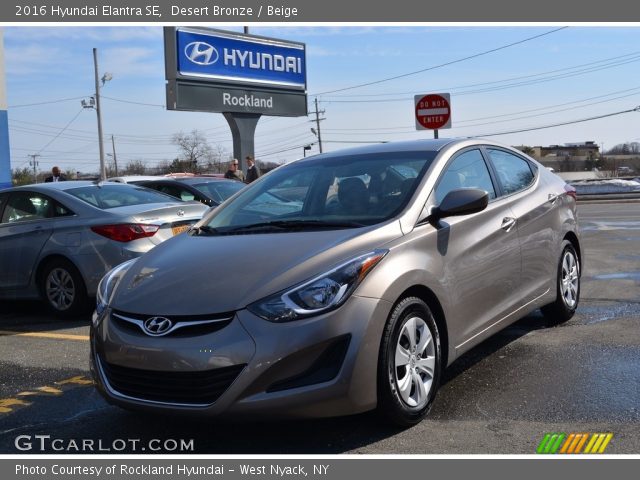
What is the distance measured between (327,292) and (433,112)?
9.24 metres

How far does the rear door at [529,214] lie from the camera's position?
17.6 feet

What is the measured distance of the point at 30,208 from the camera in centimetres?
810

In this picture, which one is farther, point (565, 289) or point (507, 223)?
point (565, 289)

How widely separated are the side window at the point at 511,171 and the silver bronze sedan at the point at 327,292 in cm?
15

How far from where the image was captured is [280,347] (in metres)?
3.42

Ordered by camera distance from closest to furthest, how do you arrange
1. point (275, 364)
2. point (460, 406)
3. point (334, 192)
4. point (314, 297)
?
point (275, 364), point (314, 297), point (460, 406), point (334, 192)

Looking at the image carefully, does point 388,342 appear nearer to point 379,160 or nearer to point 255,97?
point 379,160

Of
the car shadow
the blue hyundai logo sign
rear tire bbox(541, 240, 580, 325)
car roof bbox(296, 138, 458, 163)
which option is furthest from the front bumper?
the blue hyundai logo sign

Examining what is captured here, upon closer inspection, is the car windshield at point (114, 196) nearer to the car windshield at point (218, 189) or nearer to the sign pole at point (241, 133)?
the car windshield at point (218, 189)

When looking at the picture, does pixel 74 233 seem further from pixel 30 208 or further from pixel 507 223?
pixel 507 223

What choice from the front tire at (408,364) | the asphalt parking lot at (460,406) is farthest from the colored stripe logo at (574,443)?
the front tire at (408,364)

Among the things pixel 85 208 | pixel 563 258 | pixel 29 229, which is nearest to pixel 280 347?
pixel 563 258

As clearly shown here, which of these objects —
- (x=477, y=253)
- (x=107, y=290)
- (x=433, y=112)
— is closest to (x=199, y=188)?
(x=433, y=112)

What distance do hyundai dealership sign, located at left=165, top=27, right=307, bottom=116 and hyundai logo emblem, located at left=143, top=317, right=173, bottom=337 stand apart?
17547 millimetres
